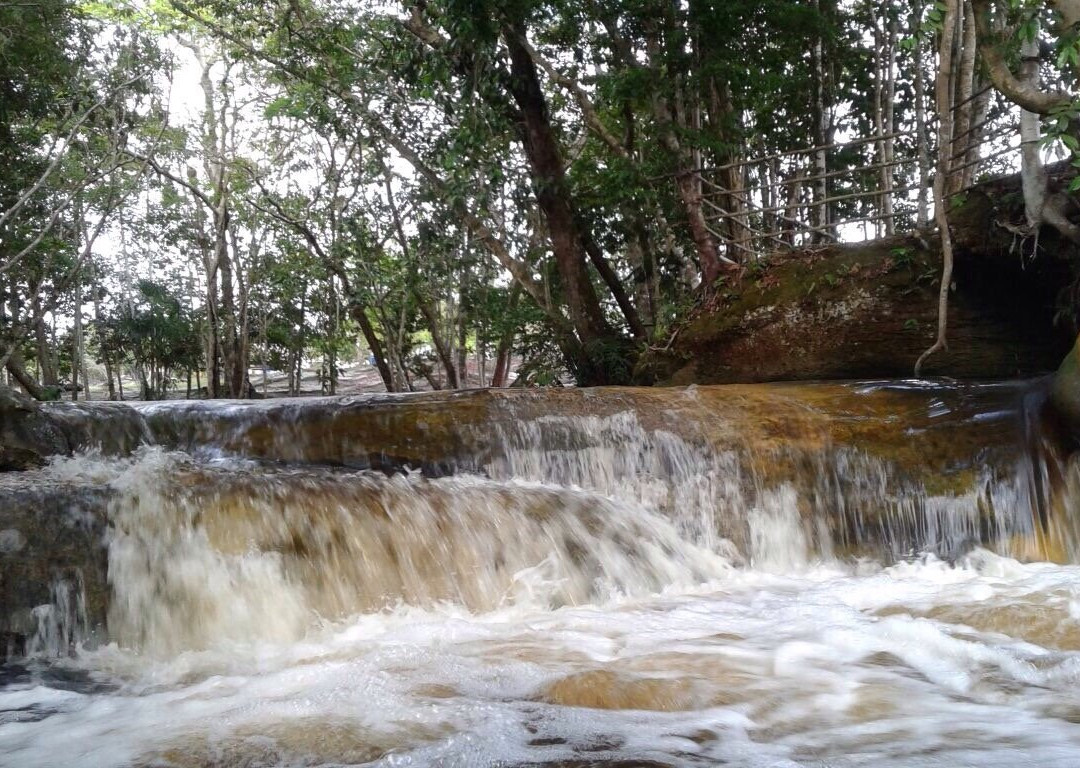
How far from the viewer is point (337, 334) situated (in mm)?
17547

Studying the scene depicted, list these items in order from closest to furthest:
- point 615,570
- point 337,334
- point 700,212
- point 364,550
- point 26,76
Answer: point 364,550 → point 615,570 → point 700,212 → point 26,76 → point 337,334

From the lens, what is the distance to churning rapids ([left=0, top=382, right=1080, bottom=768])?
2.40m

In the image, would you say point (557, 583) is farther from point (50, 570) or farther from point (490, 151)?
point (490, 151)

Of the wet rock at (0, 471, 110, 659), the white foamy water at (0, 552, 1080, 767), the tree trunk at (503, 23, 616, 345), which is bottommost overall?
the white foamy water at (0, 552, 1080, 767)

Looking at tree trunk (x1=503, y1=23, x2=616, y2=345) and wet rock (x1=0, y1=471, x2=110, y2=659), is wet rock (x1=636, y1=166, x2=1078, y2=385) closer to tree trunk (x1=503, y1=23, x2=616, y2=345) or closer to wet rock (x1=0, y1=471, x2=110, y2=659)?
tree trunk (x1=503, y1=23, x2=616, y2=345)

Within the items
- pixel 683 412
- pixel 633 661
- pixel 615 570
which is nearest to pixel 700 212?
pixel 683 412

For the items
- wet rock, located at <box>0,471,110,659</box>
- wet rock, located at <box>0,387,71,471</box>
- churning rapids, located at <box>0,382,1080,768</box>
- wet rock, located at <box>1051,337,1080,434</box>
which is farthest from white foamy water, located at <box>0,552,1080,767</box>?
wet rock, located at <box>0,387,71,471</box>

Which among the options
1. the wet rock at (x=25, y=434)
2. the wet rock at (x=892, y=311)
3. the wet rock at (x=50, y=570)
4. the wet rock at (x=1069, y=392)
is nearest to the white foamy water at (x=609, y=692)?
the wet rock at (x=50, y=570)

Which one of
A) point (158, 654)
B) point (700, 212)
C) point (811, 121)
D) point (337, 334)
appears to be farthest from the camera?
point (337, 334)

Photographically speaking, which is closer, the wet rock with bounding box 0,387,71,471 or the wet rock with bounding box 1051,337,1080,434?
the wet rock with bounding box 0,387,71,471

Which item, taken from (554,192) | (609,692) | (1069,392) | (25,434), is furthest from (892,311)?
(25,434)

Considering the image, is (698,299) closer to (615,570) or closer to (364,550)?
(615,570)

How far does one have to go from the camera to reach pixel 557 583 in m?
4.28

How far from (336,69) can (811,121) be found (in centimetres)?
719
